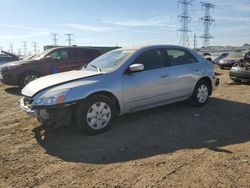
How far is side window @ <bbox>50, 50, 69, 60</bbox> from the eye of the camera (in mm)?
11133

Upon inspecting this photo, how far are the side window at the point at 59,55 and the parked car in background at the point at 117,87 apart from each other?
5.40 meters

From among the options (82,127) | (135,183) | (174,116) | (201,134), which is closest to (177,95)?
(174,116)

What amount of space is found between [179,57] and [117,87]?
213cm

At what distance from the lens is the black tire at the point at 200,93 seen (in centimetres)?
686

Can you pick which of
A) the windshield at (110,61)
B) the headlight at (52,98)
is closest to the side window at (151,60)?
the windshield at (110,61)

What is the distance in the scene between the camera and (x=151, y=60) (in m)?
5.98

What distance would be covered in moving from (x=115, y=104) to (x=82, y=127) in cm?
84

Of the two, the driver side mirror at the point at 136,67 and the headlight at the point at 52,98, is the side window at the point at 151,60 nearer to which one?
the driver side mirror at the point at 136,67

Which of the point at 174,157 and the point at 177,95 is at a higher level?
the point at 177,95

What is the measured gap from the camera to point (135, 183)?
10.9ft

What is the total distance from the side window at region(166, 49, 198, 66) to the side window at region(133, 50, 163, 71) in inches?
11.6

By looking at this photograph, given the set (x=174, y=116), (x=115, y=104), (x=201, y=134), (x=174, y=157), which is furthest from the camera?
(x=174, y=116)

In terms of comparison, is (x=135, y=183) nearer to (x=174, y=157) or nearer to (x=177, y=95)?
(x=174, y=157)

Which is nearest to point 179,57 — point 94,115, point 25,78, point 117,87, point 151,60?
point 151,60
